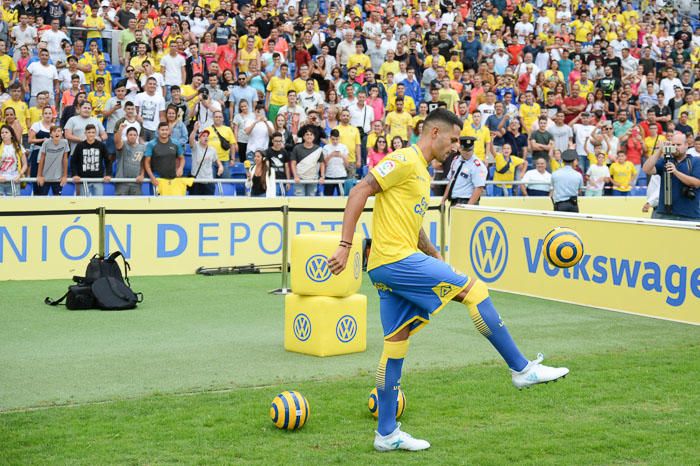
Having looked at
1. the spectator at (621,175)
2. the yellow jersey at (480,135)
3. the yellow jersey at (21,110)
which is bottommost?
the spectator at (621,175)

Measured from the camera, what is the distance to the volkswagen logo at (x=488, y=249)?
1543 cm

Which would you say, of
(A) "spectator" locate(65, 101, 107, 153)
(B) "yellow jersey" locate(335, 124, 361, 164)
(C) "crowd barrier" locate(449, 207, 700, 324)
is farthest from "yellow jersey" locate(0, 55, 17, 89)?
(C) "crowd barrier" locate(449, 207, 700, 324)

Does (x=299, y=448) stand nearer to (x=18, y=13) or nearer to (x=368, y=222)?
(x=368, y=222)

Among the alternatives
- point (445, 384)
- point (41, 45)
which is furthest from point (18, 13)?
point (445, 384)

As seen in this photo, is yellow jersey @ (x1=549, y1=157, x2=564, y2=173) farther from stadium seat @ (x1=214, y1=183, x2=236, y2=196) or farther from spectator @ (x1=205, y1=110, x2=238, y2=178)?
stadium seat @ (x1=214, y1=183, x2=236, y2=196)

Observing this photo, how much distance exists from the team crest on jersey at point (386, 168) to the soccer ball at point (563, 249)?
3.61 m

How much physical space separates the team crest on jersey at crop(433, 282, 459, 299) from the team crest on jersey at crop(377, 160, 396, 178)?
0.85m

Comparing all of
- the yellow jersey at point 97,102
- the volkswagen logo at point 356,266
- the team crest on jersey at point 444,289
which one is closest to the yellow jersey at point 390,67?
the yellow jersey at point 97,102

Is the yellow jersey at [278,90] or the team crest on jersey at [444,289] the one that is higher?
the yellow jersey at [278,90]

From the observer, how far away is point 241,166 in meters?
21.0

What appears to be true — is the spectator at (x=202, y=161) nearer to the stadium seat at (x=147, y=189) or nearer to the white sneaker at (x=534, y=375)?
the stadium seat at (x=147, y=189)

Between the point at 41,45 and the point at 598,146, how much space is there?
12361 millimetres

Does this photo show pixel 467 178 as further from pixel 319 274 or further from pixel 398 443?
pixel 398 443

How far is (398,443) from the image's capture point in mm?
6980
